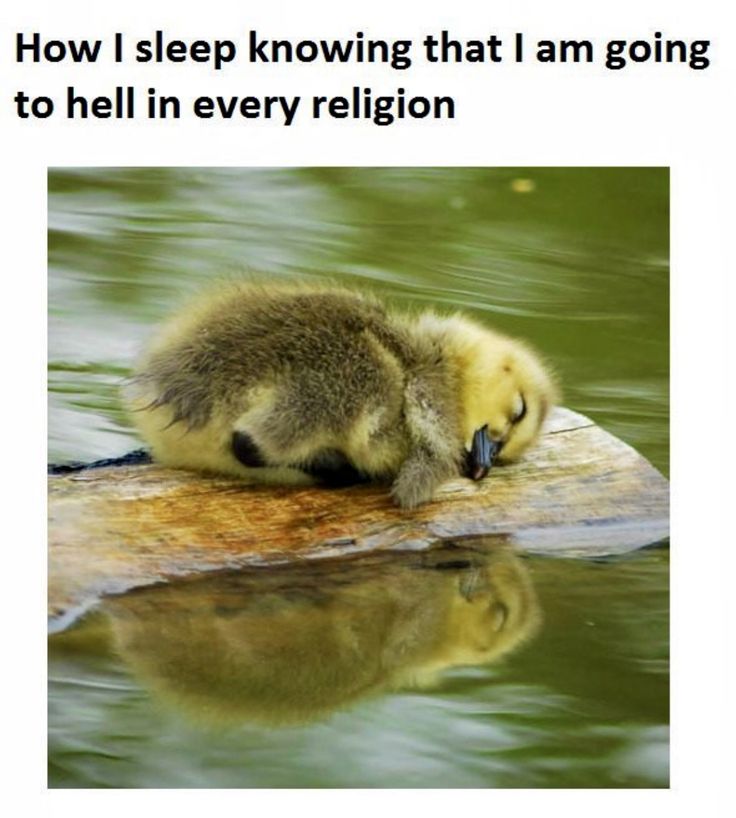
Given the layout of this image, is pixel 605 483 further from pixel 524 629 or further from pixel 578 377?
pixel 578 377

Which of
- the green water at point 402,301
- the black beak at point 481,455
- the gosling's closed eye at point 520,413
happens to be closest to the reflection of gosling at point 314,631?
the green water at point 402,301

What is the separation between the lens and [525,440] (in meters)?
2.82

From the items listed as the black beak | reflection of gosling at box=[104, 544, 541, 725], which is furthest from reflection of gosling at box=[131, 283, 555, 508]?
reflection of gosling at box=[104, 544, 541, 725]

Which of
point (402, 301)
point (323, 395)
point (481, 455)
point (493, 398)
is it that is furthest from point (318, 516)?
point (402, 301)

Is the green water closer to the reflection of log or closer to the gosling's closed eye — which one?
the reflection of log

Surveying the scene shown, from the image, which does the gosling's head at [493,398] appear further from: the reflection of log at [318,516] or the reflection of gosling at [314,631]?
the reflection of gosling at [314,631]

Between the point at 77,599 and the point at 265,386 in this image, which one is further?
the point at 265,386

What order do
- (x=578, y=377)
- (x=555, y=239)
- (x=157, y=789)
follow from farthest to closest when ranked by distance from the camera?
1. (x=555, y=239)
2. (x=578, y=377)
3. (x=157, y=789)

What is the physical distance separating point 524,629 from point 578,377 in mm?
1015

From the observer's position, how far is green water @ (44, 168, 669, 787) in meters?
2.24

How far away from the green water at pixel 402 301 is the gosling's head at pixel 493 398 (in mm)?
226

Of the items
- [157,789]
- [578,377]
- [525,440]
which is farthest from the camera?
[578,377]

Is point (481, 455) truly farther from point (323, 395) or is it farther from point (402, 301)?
point (402, 301)
